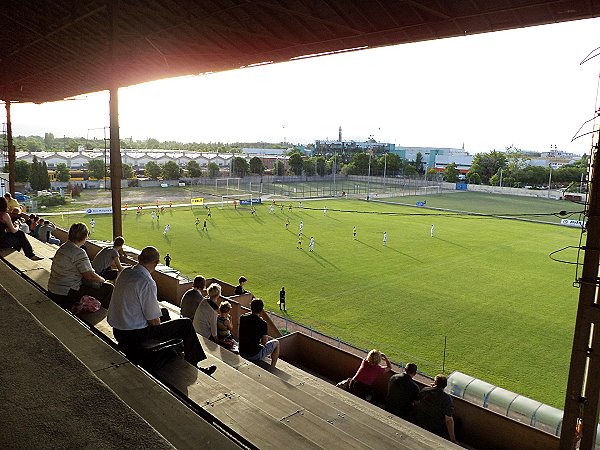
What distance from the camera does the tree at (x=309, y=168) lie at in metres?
98.5

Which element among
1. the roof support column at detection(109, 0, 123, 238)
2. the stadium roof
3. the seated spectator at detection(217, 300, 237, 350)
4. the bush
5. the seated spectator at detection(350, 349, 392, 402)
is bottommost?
the bush

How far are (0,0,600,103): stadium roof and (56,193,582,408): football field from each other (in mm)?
9202

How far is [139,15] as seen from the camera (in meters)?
10.8

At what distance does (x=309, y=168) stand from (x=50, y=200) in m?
57.1

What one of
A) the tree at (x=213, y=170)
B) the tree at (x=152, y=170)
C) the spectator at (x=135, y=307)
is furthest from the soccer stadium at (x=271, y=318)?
the tree at (x=213, y=170)

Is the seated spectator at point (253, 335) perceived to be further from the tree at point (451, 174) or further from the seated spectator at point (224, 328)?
the tree at point (451, 174)

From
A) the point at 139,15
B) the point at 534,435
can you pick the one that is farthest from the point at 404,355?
the point at 139,15

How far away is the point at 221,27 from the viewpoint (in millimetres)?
11141

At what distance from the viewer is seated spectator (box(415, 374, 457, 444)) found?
6.27 metres

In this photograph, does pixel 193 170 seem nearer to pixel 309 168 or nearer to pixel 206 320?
pixel 309 168

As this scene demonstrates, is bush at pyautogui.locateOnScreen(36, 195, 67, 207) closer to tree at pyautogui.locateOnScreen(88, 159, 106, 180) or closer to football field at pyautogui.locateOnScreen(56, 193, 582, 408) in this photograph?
football field at pyautogui.locateOnScreen(56, 193, 582, 408)

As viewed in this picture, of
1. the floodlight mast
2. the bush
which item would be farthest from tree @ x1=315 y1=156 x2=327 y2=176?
the floodlight mast

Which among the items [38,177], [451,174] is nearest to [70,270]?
[38,177]

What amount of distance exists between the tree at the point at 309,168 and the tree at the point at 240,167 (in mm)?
13273
